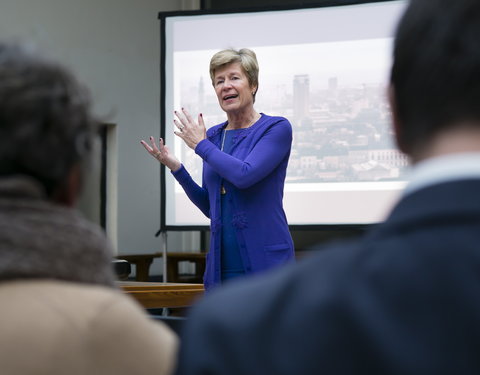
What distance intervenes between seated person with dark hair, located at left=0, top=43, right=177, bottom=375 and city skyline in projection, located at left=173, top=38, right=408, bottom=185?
12.8 ft

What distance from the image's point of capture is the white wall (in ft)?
21.0

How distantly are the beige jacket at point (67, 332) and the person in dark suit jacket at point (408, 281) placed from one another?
18 centimetres

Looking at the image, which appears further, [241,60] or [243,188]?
[241,60]

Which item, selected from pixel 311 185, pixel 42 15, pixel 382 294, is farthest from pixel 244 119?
pixel 42 15

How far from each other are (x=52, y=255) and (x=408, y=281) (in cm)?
38

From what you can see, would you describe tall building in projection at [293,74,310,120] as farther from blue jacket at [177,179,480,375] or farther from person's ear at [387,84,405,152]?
blue jacket at [177,179,480,375]

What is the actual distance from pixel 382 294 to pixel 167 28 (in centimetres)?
444

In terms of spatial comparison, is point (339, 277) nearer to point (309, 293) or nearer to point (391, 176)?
point (309, 293)

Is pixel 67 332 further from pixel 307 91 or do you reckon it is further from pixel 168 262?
pixel 168 262

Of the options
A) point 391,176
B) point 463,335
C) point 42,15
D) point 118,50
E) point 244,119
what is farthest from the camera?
point 118,50

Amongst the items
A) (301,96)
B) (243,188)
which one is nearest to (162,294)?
(243,188)

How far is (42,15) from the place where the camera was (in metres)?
6.13

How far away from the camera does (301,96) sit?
4789 mm

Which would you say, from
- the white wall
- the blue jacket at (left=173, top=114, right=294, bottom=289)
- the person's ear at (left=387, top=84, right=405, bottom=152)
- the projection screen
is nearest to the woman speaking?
the blue jacket at (left=173, top=114, right=294, bottom=289)
